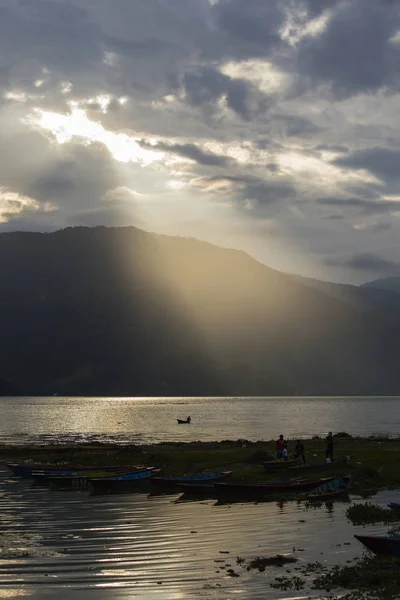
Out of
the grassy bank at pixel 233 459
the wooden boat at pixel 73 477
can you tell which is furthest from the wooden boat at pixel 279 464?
the wooden boat at pixel 73 477

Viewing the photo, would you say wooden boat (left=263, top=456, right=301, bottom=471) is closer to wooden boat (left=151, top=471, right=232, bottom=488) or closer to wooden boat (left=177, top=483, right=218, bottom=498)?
wooden boat (left=151, top=471, right=232, bottom=488)

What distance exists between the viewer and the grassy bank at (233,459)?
4528 cm

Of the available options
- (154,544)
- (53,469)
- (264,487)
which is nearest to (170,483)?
(264,487)

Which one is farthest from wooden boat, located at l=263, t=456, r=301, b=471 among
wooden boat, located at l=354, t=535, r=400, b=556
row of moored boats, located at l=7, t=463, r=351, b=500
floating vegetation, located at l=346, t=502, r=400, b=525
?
wooden boat, located at l=354, t=535, r=400, b=556

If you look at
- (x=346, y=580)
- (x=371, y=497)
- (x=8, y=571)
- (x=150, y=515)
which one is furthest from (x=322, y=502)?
(x=8, y=571)

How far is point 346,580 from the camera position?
20.5 metres

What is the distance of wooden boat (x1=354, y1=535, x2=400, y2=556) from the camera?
2255 centimetres

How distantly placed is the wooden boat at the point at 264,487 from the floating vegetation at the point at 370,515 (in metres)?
7.42

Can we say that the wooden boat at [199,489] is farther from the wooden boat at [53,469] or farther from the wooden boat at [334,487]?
the wooden boat at [53,469]

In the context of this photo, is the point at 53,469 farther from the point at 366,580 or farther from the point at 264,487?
the point at 366,580

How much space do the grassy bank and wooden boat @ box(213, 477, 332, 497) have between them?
3366mm

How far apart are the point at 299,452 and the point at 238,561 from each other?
26.2 m

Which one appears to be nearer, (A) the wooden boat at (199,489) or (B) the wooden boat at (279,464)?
(A) the wooden boat at (199,489)

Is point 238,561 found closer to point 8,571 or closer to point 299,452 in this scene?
point 8,571
